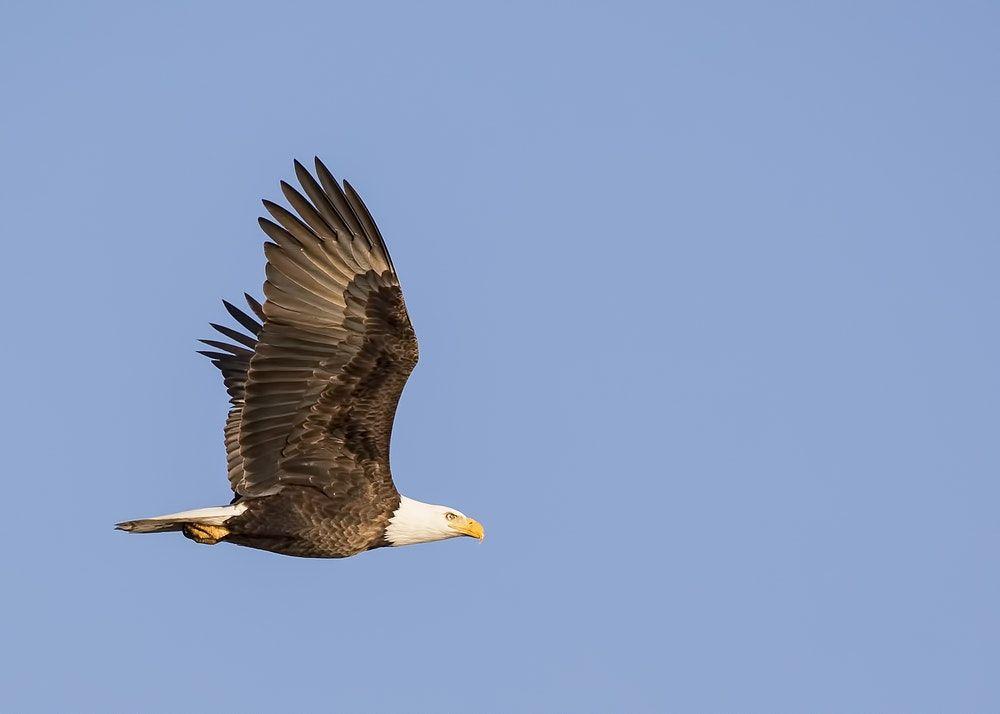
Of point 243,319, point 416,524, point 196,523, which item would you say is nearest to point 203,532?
point 196,523

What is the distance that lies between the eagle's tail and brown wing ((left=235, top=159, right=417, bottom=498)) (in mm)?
724

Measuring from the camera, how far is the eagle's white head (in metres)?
12.6

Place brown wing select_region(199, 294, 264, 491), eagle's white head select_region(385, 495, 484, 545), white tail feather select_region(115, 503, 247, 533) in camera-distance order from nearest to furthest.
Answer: white tail feather select_region(115, 503, 247, 533), eagle's white head select_region(385, 495, 484, 545), brown wing select_region(199, 294, 264, 491)

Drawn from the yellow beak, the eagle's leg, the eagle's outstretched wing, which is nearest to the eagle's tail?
the eagle's leg

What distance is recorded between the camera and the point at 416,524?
1262cm

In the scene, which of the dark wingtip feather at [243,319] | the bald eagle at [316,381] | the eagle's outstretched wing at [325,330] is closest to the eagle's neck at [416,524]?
the bald eagle at [316,381]

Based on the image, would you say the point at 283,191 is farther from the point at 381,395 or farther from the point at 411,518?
the point at 411,518

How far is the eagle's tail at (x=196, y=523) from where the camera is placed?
11759 mm

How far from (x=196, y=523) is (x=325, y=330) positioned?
164 cm

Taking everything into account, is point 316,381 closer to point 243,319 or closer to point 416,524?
point 416,524

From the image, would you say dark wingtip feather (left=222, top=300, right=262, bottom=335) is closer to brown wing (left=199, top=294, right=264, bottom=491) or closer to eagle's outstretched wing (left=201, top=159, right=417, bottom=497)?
brown wing (left=199, top=294, right=264, bottom=491)

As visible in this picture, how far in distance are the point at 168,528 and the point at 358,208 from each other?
8.63 ft

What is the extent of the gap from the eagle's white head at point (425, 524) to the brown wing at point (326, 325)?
882mm

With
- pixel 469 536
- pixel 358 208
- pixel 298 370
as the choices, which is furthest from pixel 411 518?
pixel 358 208
